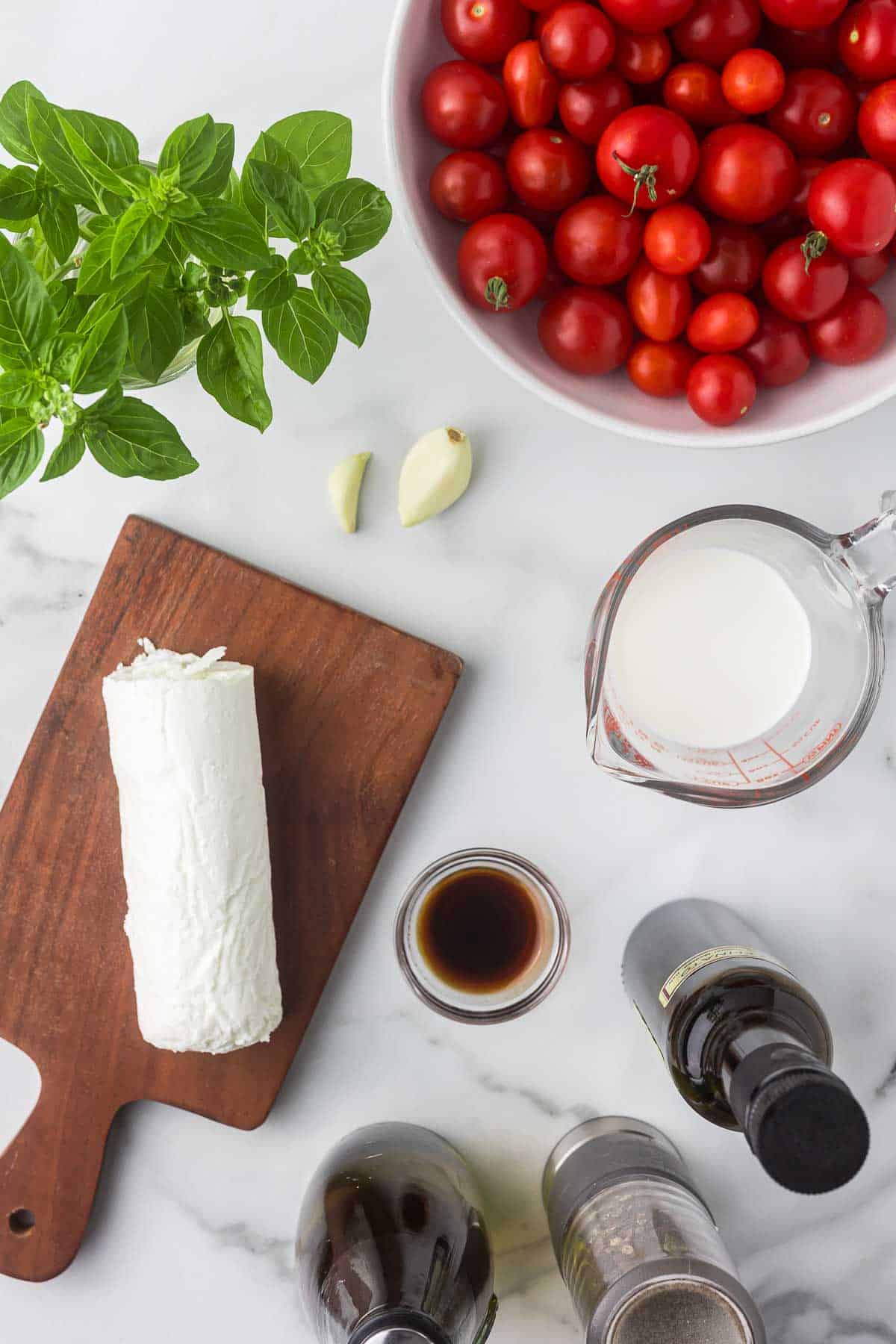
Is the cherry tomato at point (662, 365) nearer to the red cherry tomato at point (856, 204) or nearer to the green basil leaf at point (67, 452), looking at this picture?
the red cherry tomato at point (856, 204)

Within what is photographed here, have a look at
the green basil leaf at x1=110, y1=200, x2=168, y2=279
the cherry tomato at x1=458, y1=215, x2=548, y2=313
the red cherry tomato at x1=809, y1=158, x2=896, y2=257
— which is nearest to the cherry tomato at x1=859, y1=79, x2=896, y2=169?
the red cherry tomato at x1=809, y1=158, x2=896, y2=257

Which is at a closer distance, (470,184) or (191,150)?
(191,150)

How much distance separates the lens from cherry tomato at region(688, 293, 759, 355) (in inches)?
28.7

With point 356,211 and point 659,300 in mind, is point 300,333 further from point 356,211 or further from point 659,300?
point 659,300

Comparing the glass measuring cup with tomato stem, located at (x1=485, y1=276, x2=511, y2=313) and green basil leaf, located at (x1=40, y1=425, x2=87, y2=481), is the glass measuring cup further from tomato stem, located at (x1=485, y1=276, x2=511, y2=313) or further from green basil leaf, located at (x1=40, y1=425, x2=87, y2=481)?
green basil leaf, located at (x1=40, y1=425, x2=87, y2=481)

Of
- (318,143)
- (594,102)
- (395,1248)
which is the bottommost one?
(395,1248)

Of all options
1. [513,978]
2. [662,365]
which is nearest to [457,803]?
[513,978]

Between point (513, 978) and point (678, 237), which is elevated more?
point (678, 237)

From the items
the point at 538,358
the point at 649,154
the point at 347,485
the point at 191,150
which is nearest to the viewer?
the point at 191,150

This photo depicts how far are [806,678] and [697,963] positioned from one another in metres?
0.24

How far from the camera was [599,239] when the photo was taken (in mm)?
722

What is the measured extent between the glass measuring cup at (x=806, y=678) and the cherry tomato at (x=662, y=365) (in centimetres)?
10

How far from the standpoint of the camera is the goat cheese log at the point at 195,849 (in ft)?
2.67

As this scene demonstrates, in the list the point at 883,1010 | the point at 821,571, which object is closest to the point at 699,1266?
the point at 883,1010
